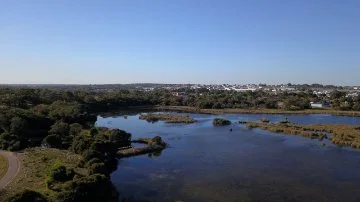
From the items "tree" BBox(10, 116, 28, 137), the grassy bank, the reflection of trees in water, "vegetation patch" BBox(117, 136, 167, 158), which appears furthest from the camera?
the grassy bank

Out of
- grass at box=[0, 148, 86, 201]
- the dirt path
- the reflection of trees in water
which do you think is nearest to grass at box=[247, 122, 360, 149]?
the reflection of trees in water

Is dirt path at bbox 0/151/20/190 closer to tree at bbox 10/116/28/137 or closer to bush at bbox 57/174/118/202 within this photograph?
bush at bbox 57/174/118/202

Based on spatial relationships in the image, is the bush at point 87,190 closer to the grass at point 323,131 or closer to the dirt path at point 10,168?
the dirt path at point 10,168

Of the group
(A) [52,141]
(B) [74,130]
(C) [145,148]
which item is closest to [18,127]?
(A) [52,141]

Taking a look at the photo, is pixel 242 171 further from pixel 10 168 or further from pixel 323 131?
pixel 323 131

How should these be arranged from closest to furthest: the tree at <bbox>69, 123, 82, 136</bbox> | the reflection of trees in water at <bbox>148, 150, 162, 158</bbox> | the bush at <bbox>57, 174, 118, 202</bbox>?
the bush at <bbox>57, 174, 118, 202</bbox>
the reflection of trees in water at <bbox>148, 150, 162, 158</bbox>
the tree at <bbox>69, 123, 82, 136</bbox>

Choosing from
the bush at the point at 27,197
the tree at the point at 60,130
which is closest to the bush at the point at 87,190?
the bush at the point at 27,197
